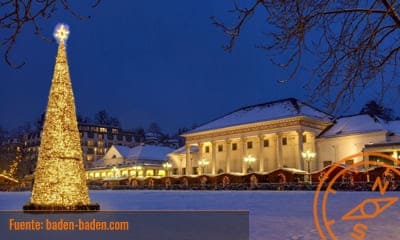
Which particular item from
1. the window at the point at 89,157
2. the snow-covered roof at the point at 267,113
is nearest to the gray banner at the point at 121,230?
the snow-covered roof at the point at 267,113

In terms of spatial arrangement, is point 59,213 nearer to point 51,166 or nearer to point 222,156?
point 51,166

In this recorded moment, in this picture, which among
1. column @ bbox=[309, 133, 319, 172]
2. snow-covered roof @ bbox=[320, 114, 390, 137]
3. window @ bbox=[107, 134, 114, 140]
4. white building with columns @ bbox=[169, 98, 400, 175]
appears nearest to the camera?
snow-covered roof @ bbox=[320, 114, 390, 137]

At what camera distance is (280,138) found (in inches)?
2420

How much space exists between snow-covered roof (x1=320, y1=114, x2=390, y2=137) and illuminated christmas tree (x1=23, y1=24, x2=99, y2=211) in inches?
1717

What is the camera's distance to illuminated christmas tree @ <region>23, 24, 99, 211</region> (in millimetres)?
16703

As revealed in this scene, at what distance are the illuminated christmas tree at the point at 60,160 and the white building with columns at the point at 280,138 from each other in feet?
127

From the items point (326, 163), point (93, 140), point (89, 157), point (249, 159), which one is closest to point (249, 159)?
point (249, 159)

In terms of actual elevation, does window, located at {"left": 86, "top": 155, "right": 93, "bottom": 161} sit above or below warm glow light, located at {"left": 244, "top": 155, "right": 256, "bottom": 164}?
above

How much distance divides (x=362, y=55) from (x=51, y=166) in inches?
517

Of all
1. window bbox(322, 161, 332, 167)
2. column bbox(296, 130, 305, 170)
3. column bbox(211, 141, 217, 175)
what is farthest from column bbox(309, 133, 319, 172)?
column bbox(211, 141, 217, 175)

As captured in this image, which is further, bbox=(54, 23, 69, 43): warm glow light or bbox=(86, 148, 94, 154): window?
bbox=(86, 148, 94, 154): window

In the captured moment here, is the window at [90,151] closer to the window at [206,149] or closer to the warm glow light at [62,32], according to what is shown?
the window at [206,149]

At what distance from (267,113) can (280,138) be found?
Result: 4552 mm

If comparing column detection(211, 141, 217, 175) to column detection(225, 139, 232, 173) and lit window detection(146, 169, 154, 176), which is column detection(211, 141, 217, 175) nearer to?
column detection(225, 139, 232, 173)
